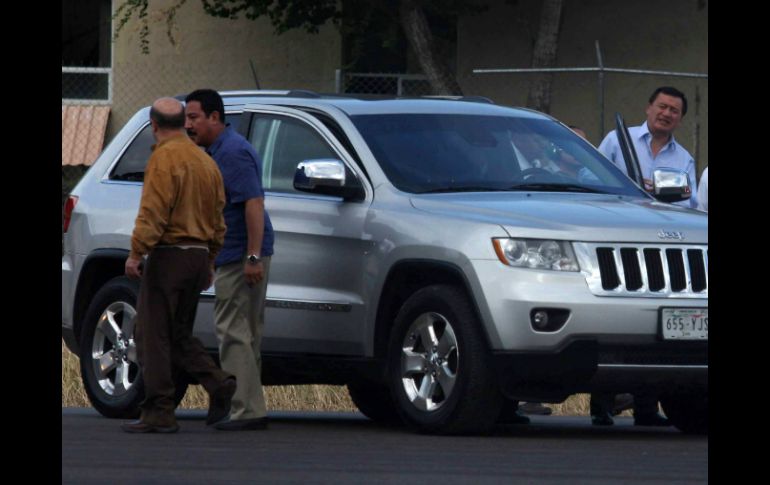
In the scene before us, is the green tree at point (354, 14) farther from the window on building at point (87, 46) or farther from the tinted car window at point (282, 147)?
the tinted car window at point (282, 147)

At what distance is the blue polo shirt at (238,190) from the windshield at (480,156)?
0.75 m

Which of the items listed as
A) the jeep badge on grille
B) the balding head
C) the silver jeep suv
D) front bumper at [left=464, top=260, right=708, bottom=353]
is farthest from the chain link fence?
front bumper at [left=464, top=260, right=708, bottom=353]

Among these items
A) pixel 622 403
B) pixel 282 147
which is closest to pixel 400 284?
pixel 282 147

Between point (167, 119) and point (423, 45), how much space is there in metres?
16.4

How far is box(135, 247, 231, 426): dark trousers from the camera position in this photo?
35.2 feet

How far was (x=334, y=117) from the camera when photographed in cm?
1163

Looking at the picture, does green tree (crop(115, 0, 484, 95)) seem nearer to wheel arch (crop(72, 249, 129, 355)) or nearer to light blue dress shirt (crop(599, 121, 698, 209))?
light blue dress shirt (crop(599, 121, 698, 209))

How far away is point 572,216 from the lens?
414 inches

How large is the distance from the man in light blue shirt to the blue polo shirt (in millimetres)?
2843

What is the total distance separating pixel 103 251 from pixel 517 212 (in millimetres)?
2872

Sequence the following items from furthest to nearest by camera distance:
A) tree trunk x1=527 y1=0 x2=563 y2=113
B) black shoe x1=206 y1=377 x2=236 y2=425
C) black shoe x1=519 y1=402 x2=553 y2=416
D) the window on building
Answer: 1. the window on building
2. tree trunk x1=527 y1=0 x2=563 y2=113
3. black shoe x1=519 y1=402 x2=553 y2=416
4. black shoe x1=206 y1=377 x2=236 y2=425

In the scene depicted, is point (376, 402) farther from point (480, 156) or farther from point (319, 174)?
point (319, 174)
